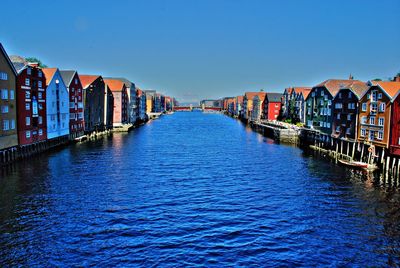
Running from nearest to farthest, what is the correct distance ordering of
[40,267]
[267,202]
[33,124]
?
[40,267], [267,202], [33,124]

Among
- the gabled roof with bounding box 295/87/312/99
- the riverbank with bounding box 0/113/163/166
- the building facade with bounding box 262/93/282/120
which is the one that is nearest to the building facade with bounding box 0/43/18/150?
the riverbank with bounding box 0/113/163/166

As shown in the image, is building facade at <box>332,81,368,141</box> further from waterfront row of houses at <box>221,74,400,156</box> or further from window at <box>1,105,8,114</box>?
window at <box>1,105,8,114</box>

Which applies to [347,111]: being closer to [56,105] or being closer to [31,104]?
[31,104]

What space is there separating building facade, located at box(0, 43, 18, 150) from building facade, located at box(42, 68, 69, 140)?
1272 cm

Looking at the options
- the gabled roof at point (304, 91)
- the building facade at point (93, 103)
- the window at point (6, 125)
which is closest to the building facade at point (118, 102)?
the building facade at point (93, 103)

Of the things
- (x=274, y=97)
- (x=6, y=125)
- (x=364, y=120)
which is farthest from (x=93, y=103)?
(x=274, y=97)

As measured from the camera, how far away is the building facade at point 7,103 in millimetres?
50625

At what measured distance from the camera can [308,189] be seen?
39.2 meters

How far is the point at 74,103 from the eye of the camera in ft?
272

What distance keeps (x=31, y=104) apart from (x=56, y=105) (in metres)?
11.7

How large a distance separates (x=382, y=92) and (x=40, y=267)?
50280mm

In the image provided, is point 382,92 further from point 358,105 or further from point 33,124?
point 33,124

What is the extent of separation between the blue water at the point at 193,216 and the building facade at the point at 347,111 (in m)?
14.8

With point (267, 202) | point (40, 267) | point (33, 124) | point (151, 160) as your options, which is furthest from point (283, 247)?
point (33, 124)
